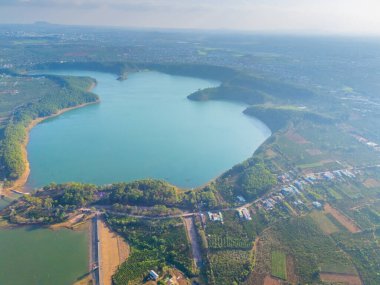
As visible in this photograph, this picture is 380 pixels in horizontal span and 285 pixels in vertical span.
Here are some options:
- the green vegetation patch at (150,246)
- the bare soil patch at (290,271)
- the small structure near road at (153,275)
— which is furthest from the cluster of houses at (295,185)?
the small structure near road at (153,275)

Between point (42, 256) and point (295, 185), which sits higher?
point (295, 185)

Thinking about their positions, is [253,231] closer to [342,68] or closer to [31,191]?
[31,191]

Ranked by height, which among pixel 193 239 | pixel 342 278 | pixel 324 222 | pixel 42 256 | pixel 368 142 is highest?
pixel 368 142

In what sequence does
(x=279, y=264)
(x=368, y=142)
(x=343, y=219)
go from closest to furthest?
(x=279, y=264), (x=343, y=219), (x=368, y=142)

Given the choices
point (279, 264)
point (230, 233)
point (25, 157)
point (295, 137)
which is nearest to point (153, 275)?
point (230, 233)

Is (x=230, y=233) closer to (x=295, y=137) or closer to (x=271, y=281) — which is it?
(x=271, y=281)

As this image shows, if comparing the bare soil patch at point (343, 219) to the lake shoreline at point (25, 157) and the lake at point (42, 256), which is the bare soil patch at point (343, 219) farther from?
the lake shoreline at point (25, 157)
